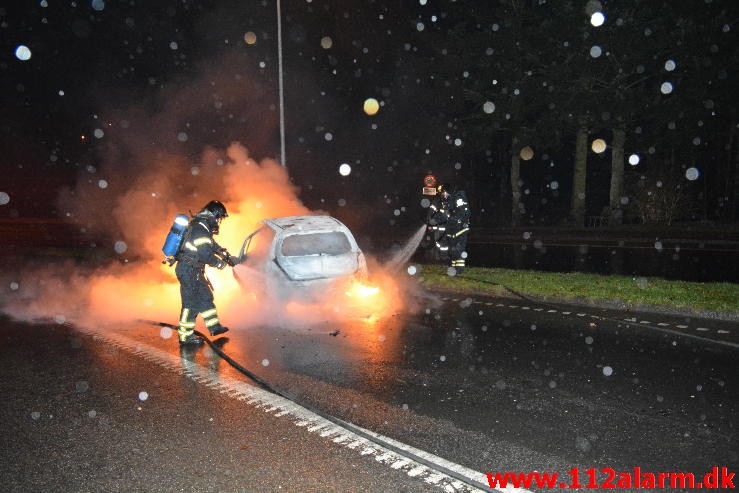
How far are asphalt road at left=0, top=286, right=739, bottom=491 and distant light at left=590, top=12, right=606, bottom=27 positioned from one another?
18.3 meters

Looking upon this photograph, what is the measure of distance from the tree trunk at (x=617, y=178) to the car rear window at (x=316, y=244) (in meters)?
19.2

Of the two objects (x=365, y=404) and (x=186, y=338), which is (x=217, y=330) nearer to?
(x=186, y=338)

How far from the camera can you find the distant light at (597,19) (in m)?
22.3

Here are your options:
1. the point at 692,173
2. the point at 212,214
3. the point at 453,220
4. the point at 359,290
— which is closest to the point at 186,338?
the point at 212,214

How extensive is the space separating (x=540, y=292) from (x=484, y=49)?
19.6 metres

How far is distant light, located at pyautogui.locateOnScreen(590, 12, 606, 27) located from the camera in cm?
2234

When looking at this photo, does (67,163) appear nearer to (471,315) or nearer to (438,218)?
(438,218)

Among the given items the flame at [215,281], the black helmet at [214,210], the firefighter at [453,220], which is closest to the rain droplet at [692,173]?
the firefighter at [453,220]

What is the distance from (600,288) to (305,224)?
4.85m

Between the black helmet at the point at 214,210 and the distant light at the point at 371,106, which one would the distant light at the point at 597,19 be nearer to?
the distant light at the point at 371,106

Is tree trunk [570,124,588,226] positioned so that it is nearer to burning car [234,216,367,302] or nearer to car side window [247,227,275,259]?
burning car [234,216,367,302]

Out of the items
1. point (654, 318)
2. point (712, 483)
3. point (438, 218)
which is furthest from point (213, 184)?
point (712, 483)

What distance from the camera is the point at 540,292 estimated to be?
932 cm

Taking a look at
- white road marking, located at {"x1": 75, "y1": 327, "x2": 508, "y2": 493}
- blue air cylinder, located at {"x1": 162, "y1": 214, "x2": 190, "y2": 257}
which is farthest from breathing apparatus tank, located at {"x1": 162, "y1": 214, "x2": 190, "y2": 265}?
white road marking, located at {"x1": 75, "y1": 327, "x2": 508, "y2": 493}
